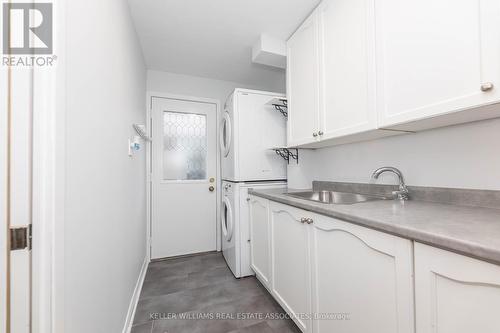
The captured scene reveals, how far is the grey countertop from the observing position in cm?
53

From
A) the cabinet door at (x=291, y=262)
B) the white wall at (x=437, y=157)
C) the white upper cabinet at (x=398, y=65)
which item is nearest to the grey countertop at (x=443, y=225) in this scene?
the white wall at (x=437, y=157)

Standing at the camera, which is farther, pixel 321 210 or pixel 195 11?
pixel 195 11

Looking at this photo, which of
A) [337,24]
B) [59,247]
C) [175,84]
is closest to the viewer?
[59,247]

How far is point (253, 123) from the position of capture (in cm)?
220

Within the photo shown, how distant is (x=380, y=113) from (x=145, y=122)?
250 centimetres

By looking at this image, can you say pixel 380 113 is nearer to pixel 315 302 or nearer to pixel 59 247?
pixel 315 302

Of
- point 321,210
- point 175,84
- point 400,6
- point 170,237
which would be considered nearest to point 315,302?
point 321,210

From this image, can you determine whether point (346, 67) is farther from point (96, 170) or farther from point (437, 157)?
point (96, 170)

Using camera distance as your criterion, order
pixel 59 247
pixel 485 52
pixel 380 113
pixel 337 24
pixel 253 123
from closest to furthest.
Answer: pixel 59 247, pixel 485 52, pixel 380 113, pixel 337 24, pixel 253 123

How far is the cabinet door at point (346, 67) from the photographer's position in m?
1.16

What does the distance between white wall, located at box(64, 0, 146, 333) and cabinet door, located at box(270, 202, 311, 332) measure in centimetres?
106

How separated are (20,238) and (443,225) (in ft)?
4.23

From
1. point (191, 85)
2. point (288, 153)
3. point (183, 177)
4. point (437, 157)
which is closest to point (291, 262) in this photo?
point (437, 157)

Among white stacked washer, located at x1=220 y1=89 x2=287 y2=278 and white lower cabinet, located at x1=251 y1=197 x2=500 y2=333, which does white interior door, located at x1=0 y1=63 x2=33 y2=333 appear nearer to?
white lower cabinet, located at x1=251 y1=197 x2=500 y2=333
